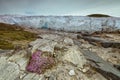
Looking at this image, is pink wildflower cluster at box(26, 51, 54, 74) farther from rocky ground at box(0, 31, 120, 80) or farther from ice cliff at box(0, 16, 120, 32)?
ice cliff at box(0, 16, 120, 32)

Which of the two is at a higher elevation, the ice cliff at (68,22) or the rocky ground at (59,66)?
the rocky ground at (59,66)

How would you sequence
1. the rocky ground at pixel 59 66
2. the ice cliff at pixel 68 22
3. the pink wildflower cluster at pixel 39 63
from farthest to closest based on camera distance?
the ice cliff at pixel 68 22 → the pink wildflower cluster at pixel 39 63 → the rocky ground at pixel 59 66

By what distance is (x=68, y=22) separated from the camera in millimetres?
134750

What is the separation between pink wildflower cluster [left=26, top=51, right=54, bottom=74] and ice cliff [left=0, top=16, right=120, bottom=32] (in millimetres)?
93723

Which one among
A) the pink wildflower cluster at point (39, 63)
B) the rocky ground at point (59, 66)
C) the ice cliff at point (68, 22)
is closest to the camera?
the rocky ground at point (59, 66)

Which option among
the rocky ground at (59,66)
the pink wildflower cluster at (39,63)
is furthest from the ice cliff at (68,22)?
the pink wildflower cluster at (39,63)

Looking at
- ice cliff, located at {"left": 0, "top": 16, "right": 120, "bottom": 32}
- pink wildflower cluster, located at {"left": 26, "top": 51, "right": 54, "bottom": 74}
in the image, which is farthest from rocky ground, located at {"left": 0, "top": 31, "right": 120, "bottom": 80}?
ice cliff, located at {"left": 0, "top": 16, "right": 120, "bottom": 32}

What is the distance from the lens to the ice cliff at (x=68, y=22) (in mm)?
122562

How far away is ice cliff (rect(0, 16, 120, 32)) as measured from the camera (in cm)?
12256

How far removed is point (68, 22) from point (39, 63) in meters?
113

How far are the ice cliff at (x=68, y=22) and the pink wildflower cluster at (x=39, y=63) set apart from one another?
93723 millimetres

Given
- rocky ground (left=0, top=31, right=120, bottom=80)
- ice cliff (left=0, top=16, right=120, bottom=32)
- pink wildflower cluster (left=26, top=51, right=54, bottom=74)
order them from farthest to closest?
ice cliff (left=0, top=16, right=120, bottom=32) < pink wildflower cluster (left=26, top=51, right=54, bottom=74) < rocky ground (left=0, top=31, right=120, bottom=80)

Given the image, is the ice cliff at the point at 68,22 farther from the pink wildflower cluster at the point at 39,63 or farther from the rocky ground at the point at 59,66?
the pink wildflower cluster at the point at 39,63

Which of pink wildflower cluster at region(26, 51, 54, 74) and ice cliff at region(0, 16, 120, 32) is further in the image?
ice cliff at region(0, 16, 120, 32)
